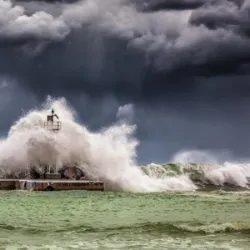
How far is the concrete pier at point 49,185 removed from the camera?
46344 millimetres

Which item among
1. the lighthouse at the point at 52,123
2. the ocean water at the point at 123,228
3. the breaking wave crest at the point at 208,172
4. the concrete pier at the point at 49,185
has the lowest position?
the ocean water at the point at 123,228

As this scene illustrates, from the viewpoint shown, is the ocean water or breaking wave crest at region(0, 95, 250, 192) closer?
the ocean water

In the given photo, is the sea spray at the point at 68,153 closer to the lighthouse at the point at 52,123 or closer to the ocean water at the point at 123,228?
the lighthouse at the point at 52,123

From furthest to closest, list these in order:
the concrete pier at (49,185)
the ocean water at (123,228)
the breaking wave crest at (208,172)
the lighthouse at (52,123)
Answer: the breaking wave crest at (208,172) → the lighthouse at (52,123) → the concrete pier at (49,185) → the ocean water at (123,228)

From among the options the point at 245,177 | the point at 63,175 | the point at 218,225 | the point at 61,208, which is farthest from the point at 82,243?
the point at 245,177

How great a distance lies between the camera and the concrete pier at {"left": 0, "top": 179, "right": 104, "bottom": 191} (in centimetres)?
4634

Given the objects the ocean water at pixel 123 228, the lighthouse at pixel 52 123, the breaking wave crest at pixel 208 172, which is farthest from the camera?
the breaking wave crest at pixel 208 172

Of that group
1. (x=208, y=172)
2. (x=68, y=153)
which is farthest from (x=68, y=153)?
(x=208, y=172)

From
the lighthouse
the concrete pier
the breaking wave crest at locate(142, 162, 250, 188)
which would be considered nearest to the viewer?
the concrete pier

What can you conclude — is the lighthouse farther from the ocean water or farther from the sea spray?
the ocean water

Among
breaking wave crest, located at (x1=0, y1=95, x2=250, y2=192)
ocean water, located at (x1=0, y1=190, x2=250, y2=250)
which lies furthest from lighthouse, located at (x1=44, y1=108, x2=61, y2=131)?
ocean water, located at (x1=0, y1=190, x2=250, y2=250)

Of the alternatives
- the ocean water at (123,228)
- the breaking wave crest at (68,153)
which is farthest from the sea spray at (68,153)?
the ocean water at (123,228)

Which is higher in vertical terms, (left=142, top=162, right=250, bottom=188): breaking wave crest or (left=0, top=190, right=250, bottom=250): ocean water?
(left=142, top=162, right=250, bottom=188): breaking wave crest

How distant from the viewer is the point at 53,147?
195 ft
